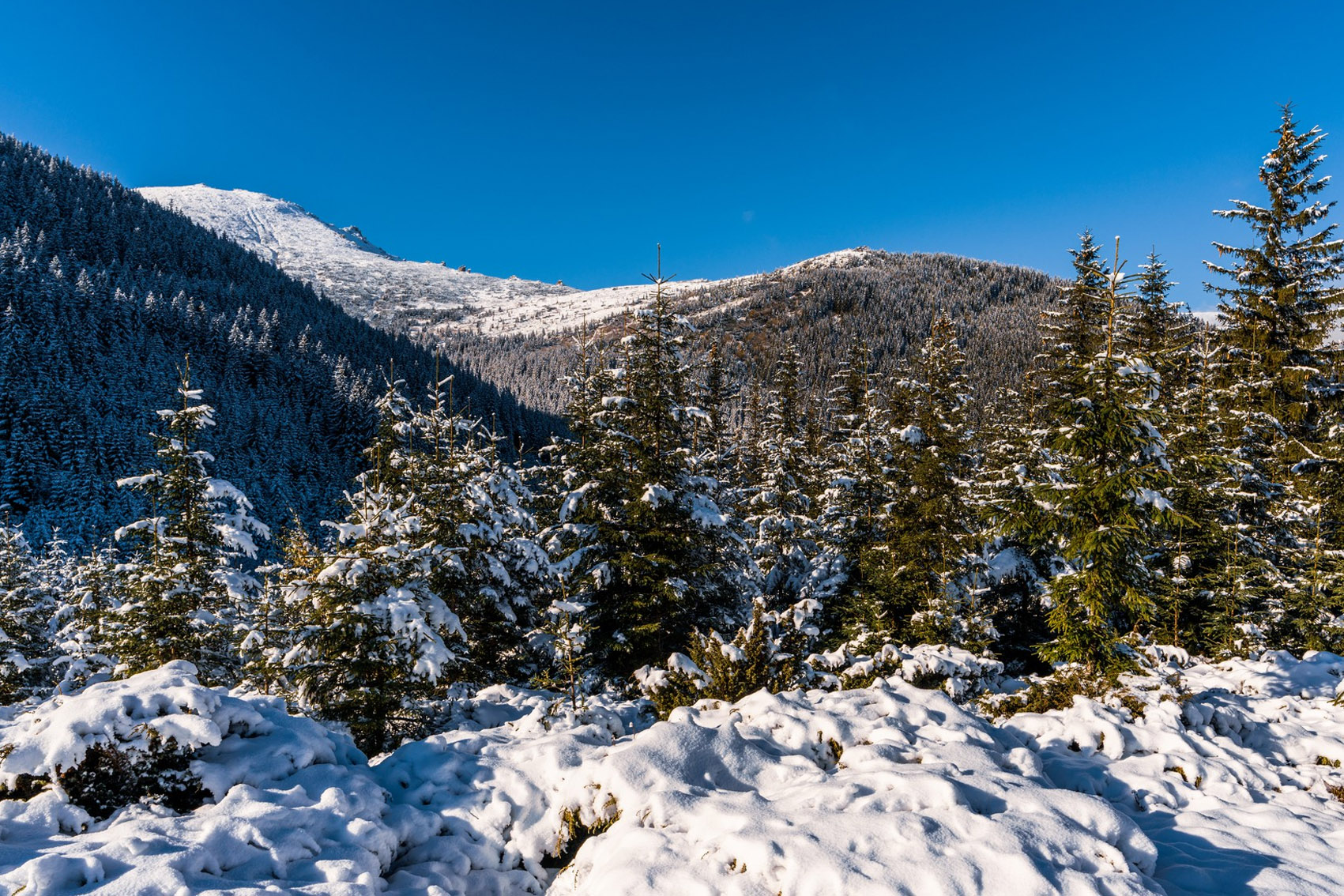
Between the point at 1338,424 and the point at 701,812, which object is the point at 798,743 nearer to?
the point at 701,812

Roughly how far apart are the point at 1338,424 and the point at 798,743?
72.7 feet

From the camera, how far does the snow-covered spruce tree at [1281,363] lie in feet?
59.9

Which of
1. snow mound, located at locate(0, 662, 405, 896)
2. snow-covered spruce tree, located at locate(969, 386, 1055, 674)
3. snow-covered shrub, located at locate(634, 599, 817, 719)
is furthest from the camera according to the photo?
snow-covered spruce tree, located at locate(969, 386, 1055, 674)

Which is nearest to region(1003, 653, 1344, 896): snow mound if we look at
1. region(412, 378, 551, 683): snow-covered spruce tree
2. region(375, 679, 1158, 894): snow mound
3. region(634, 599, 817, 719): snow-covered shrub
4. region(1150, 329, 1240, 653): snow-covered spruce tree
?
region(375, 679, 1158, 894): snow mound

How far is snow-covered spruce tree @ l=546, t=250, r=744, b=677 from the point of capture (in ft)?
46.2

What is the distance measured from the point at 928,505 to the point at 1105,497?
675 centimetres

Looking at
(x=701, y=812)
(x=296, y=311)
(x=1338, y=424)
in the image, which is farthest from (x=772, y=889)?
(x=296, y=311)

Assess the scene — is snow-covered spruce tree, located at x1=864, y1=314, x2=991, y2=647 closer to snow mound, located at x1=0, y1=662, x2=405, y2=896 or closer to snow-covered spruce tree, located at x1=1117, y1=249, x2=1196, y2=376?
snow-covered spruce tree, located at x1=1117, y1=249, x2=1196, y2=376

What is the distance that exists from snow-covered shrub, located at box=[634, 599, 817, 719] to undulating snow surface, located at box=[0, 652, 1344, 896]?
1.44 m

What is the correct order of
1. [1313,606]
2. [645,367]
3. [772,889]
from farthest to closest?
[1313,606] < [645,367] < [772,889]

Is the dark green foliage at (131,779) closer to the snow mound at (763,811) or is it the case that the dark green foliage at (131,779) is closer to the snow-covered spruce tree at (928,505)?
the snow mound at (763,811)

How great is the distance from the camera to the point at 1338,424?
1805 centimetres

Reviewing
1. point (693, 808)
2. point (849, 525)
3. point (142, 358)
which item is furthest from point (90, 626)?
point (142, 358)

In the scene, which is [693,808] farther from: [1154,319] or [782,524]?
[1154,319]
